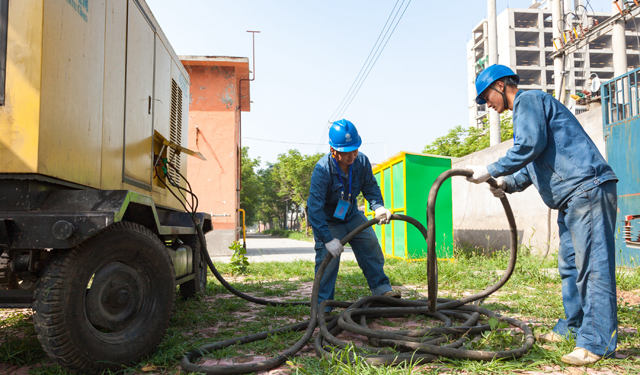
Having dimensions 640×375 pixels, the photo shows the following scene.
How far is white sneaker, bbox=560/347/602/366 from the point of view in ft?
7.70

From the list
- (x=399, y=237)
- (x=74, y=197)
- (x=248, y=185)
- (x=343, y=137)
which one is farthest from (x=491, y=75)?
(x=248, y=185)

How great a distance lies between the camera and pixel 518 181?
323cm

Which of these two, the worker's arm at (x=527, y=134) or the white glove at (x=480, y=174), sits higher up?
the worker's arm at (x=527, y=134)

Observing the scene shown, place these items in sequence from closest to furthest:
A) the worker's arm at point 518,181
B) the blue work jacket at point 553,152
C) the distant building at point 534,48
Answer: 1. the blue work jacket at point 553,152
2. the worker's arm at point 518,181
3. the distant building at point 534,48

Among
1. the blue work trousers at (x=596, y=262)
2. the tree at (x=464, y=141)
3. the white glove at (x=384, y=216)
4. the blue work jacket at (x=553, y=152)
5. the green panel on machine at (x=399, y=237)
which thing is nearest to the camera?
the blue work trousers at (x=596, y=262)

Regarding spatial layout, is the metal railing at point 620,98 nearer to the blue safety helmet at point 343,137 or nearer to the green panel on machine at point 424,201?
the green panel on machine at point 424,201

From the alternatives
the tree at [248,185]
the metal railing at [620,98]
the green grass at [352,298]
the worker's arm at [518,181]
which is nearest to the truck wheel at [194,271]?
the green grass at [352,298]

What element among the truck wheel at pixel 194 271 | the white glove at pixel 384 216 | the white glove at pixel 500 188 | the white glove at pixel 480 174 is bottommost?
the truck wheel at pixel 194 271

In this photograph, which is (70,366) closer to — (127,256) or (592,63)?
(127,256)

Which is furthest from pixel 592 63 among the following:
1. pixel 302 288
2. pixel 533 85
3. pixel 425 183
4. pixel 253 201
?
pixel 302 288

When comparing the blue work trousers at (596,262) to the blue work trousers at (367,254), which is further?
the blue work trousers at (367,254)

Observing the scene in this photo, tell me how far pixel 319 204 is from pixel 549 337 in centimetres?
200

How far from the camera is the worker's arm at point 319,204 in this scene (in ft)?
12.0

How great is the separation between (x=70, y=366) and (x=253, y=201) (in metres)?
35.8
